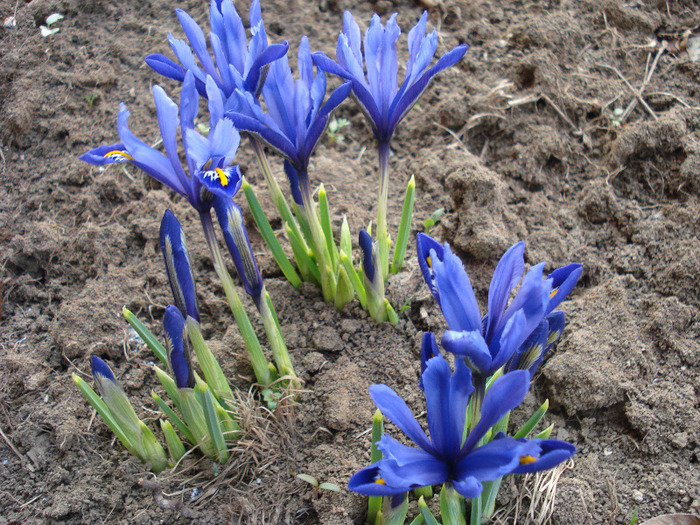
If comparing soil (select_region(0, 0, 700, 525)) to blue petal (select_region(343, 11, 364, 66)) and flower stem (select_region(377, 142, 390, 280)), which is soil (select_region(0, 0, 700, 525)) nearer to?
flower stem (select_region(377, 142, 390, 280))

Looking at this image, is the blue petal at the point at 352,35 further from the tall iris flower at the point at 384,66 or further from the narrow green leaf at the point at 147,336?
the narrow green leaf at the point at 147,336

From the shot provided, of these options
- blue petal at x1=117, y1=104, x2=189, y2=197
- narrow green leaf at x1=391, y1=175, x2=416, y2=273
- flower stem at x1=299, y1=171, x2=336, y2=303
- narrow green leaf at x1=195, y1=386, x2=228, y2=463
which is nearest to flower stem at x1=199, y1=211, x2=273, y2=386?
blue petal at x1=117, y1=104, x2=189, y2=197

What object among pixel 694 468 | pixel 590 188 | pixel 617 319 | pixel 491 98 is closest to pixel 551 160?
pixel 590 188

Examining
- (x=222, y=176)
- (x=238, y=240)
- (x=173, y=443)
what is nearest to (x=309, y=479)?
(x=173, y=443)

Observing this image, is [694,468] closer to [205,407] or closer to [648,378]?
[648,378]

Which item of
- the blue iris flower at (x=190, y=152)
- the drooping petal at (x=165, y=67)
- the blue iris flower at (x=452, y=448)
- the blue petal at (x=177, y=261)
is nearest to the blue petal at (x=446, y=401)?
the blue iris flower at (x=452, y=448)
